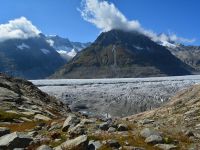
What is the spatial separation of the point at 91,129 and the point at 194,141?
5525 mm

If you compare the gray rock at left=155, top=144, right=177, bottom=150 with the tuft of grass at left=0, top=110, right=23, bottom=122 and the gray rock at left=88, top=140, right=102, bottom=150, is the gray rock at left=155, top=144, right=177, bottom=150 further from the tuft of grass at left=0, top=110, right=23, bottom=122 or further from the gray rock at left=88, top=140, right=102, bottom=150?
the tuft of grass at left=0, top=110, right=23, bottom=122

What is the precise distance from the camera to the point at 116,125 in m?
24.2

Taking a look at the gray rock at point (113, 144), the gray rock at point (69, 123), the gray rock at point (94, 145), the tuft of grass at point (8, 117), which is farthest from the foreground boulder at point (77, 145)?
the tuft of grass at point (8, 117)

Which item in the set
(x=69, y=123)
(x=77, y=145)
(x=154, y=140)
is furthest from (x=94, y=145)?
(x=69, y=123)

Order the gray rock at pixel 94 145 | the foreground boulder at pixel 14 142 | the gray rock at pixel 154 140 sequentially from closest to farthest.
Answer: the gray rock at pixel 94 145, the foreground boulder at pixel 14 142, the gray rock at pixel 154 140

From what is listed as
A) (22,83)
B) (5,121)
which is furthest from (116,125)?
(22,83)

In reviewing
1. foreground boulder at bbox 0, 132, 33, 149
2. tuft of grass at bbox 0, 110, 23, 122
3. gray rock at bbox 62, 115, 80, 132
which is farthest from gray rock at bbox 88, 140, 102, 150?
tuft of grass at bbox 0, 110, 23, 122

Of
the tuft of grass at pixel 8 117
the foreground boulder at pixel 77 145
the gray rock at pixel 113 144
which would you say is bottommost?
the tuft of grass at pixel 8 117

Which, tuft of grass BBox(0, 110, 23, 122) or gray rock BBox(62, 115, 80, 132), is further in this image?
tuft of grass BBox(0, 110, 23, 122)

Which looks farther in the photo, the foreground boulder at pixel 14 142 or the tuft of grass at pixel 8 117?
the tuft of grass at pixel 8 117

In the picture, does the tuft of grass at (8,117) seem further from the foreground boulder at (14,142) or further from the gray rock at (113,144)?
the gray rock at (113,144)

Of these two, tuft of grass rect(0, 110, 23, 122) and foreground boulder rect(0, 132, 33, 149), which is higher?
foreground boulder rect(0, 132, 33, 149)

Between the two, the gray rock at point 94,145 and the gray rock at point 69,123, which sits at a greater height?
the gray rock at point 69,123

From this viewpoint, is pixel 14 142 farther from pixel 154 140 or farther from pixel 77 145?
pixel 154 140
